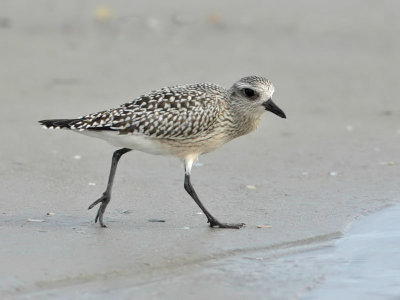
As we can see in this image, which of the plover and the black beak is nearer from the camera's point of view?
the plover

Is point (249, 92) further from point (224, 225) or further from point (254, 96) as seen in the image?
point (224, 225)

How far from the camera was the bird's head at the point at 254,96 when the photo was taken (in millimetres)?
8477

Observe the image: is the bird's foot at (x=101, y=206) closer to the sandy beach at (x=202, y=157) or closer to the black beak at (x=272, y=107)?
the sandy beach at (x=202, y=157)

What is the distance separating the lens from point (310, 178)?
9828 mm

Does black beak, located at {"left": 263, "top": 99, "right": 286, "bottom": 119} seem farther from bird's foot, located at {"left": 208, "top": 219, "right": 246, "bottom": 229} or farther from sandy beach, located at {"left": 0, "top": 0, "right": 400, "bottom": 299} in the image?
bird's foot, located at {"left": 208, "top": 219, "right": 246, "bottom": 229}

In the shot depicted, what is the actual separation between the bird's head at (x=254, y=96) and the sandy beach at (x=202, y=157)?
3.30ft

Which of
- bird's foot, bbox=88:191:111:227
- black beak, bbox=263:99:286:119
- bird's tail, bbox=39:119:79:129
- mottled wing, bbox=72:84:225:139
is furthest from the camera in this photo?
black beak, bbox=263:99:286:119

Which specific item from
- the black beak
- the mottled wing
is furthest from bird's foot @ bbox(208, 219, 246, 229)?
the black beak

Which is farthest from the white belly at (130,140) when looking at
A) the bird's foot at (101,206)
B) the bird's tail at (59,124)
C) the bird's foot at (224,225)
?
the bird's foot at (224,225)

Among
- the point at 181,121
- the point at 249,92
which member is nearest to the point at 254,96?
the point at 249,92

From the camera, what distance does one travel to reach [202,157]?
10.7m

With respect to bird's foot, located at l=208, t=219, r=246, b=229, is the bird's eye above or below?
above

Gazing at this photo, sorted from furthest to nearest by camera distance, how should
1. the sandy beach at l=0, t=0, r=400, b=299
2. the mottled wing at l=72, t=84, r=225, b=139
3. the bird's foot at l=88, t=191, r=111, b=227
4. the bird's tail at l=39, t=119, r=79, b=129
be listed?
the mottled wing at l=72, t=84, r=225, b=139, the bird's tail at l=39, t=119, r=79, b=129, the bird's foot at l=88, t=191, r=111, b=227, the sandy beach at l=0, t=0, r=400, b=299

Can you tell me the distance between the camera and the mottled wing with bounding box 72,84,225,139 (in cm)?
816
